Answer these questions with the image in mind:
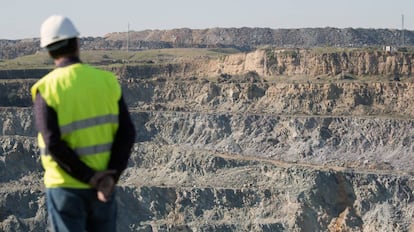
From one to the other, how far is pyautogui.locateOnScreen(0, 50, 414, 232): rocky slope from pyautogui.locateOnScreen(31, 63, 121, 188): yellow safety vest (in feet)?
82.8

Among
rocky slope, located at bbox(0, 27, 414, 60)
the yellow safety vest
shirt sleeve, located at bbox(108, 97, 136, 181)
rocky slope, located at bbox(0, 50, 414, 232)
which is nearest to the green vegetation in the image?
rocky slope, located at bbox(0, 50, 414, 232)

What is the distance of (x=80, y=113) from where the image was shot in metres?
4.39

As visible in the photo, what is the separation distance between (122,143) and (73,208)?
0.45 meters

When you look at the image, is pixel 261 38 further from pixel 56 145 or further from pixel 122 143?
pixel 56 145

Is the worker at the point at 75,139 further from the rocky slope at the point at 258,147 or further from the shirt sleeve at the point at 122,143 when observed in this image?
the rocky slope at the point at 258,147

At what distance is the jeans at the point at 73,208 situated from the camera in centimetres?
436

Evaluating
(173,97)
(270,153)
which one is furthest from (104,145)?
(173,97)

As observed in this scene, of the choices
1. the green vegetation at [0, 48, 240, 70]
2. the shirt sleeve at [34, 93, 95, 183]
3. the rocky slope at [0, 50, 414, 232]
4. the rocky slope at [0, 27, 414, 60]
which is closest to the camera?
the shirt sleeve at [34, 93, 95, 183]

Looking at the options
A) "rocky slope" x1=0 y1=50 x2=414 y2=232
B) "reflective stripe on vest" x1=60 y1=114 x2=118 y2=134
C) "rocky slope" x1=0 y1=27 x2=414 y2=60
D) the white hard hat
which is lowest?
"rocky slope" x1=0 y1=27 x2=414 y2=60

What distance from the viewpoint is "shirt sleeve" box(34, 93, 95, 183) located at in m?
4.34

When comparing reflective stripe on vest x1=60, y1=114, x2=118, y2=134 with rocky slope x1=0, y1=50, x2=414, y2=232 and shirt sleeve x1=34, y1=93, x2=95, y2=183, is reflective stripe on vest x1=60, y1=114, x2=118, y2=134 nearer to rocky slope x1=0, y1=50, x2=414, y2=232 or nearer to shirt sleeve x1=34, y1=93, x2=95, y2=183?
shirt sleeve x1=34, y1=93, x2=95, y2=183

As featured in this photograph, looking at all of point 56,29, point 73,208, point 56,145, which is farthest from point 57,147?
point 56,29

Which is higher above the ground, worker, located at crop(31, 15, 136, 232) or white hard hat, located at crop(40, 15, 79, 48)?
white hard hat, located at crop(40, 15, 79, 48)

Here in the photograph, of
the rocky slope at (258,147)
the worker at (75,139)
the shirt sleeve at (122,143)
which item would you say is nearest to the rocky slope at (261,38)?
the rocky slope at (258,147)
